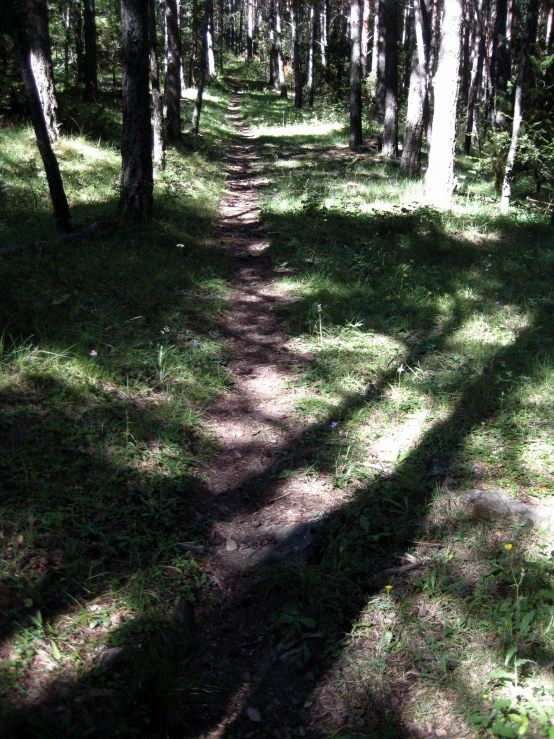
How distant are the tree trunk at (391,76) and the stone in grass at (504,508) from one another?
1450 centimetres

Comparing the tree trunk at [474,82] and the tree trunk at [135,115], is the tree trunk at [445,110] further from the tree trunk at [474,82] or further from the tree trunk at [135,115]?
the tree trunk at [474,82]

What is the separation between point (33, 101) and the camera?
6.69 metres

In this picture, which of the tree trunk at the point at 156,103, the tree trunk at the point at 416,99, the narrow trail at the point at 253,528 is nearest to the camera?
the narrow trail at the point at 253,528

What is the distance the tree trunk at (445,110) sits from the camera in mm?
10336

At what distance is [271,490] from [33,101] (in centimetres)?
545

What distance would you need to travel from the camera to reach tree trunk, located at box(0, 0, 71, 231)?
6332 mm

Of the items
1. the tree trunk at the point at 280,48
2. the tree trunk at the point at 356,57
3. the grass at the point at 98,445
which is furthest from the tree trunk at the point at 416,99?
the tree trunk at the point at 280,48

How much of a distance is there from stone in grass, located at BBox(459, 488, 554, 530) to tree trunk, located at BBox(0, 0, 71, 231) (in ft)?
19.9

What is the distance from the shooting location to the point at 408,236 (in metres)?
8.96

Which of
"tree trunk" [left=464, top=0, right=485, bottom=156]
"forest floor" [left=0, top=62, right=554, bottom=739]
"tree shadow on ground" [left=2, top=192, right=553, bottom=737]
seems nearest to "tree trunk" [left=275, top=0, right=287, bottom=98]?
"tree trunk" [left=464, top=0, right=485, bottom=156]

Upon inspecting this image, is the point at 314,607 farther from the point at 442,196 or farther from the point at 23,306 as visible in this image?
the point at 442,196

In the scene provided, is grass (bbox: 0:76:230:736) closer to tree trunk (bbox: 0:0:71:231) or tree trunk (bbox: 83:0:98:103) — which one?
tree trunk (bbox: 0:0:71:231)

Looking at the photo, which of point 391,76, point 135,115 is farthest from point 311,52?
point 135,115

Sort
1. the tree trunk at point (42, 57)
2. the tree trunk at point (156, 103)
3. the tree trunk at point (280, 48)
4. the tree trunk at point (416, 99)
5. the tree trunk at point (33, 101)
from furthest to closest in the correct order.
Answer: the tree trunk at point (280, 48), the tree trunk at point (416, 99), the tree trunk at point (156, 103), the tree trunk at point (42, 57), the tree trunk at point (33, 101)
